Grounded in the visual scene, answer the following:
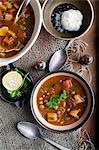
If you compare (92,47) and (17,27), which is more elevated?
(17,27)

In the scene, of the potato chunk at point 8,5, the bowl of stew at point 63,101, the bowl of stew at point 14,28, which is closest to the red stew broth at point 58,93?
the bowl of stew at point 63,101

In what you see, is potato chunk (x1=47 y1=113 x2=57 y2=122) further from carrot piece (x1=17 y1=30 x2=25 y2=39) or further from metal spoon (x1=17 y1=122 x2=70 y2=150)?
carrot piece (x1=17 y1=30 x2=25 y2=39)

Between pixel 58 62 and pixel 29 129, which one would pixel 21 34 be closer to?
pixel 58 62

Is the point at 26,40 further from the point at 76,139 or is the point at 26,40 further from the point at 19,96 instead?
the point at 76,139

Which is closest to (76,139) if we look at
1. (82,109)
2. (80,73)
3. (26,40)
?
(82,109)

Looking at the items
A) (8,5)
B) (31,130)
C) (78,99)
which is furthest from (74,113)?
(8,5)

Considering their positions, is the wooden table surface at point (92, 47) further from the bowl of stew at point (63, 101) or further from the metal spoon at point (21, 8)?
the metal spoon at point (21, 8)
